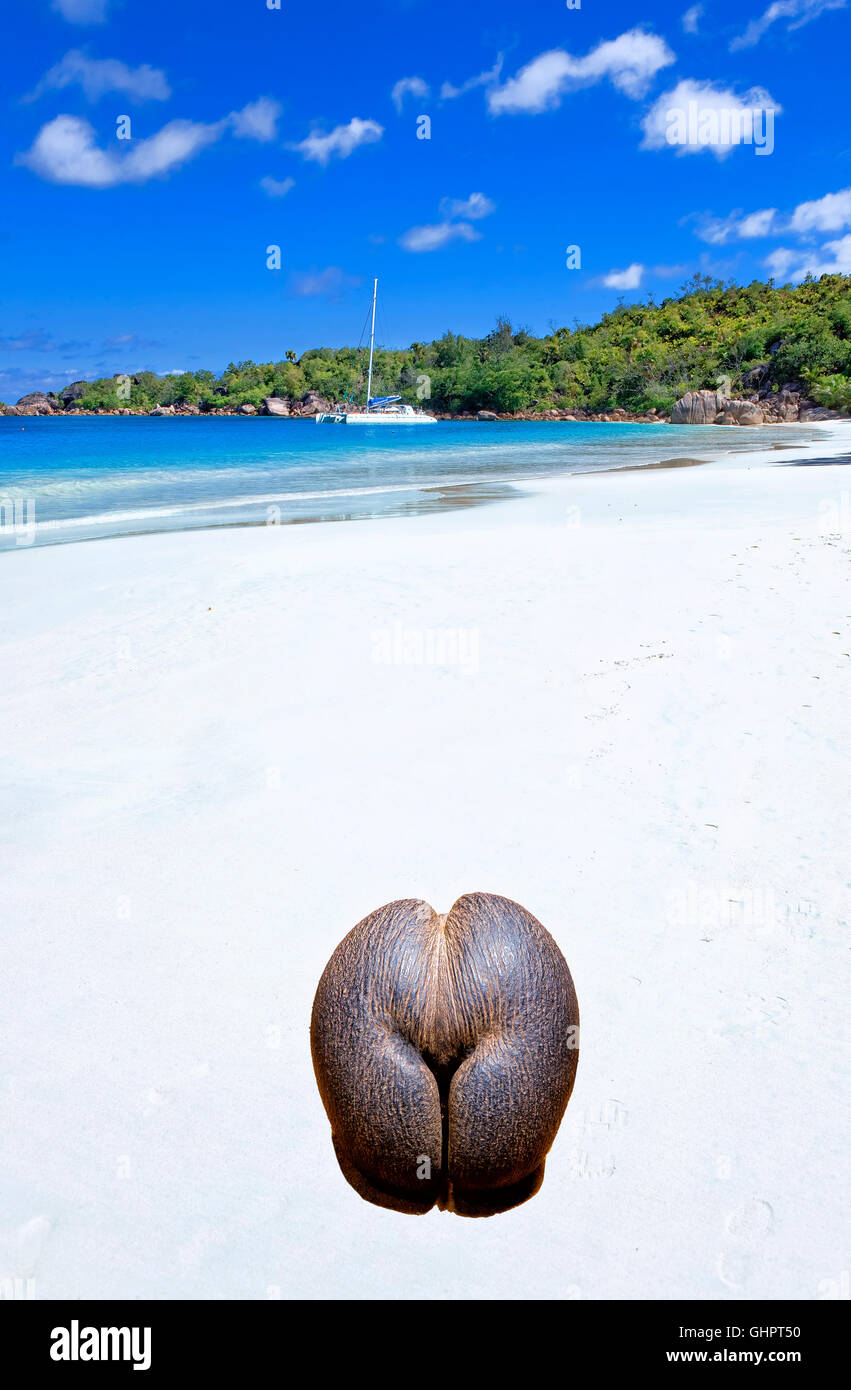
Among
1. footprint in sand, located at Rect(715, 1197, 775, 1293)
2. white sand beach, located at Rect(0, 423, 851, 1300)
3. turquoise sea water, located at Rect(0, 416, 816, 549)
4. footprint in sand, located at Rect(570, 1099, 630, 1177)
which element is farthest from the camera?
turquoise sea water, located at Rect(0, 416, 816, 549)

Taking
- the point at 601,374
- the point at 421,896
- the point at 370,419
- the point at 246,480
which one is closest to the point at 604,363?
the point at 601,374

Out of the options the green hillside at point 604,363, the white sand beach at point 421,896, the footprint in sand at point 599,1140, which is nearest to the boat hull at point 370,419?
the green hillside at point 604,363

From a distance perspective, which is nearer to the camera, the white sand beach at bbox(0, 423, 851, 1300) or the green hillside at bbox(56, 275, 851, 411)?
the white sand beach at bbox(0, 423, 851, 1300)

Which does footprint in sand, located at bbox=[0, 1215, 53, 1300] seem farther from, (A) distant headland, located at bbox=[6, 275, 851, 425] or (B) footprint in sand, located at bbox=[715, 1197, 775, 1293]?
(A) distant headland, located at bbox=[6, 275, 851, 425]

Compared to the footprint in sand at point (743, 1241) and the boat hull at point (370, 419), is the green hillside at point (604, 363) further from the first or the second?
the footprint in sand at point (743, 1241)

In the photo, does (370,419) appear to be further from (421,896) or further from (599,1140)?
(599,1140)

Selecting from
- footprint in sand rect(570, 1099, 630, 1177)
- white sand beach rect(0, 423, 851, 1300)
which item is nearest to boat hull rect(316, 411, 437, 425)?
white sand beach rect(0, 423, 851, 1300)

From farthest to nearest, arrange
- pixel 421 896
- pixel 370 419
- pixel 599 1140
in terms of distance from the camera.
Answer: pixel 370 419 < pixel 421 896 < pixel 599 1140

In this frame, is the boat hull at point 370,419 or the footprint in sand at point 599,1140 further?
the boat hull at point 370,419

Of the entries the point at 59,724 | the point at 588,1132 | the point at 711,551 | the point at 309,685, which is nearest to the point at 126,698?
the point at 59,724

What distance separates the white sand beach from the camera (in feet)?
7.47

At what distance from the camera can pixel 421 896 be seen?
12.2 ft

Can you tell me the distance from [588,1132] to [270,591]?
7223 millimetres

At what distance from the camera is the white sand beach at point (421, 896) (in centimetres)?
228
